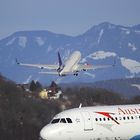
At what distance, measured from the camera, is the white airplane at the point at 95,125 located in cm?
6606

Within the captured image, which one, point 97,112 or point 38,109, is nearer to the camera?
point 97,112

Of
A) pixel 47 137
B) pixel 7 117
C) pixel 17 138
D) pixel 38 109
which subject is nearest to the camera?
pixel 47 137

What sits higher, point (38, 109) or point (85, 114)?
point (85, 114)

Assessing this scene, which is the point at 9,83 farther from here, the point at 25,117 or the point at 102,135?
the point at 102,135

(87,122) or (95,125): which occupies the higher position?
(87,122)

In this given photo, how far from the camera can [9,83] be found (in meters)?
187

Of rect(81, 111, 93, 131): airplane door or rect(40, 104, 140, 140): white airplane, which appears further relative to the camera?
rect(81, 111, 93, 131): airplane door

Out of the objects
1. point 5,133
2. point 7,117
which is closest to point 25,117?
point 7,117

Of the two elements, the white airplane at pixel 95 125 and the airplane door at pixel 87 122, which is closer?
the white airplane at pixel 95 125

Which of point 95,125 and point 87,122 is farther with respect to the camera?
point 95,125

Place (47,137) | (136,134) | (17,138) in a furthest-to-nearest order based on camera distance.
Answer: (17,138), (136,134), (47,137)

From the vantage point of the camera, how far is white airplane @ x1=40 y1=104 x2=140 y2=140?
66062 millimetres

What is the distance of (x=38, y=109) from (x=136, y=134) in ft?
327

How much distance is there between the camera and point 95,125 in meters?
67.3
